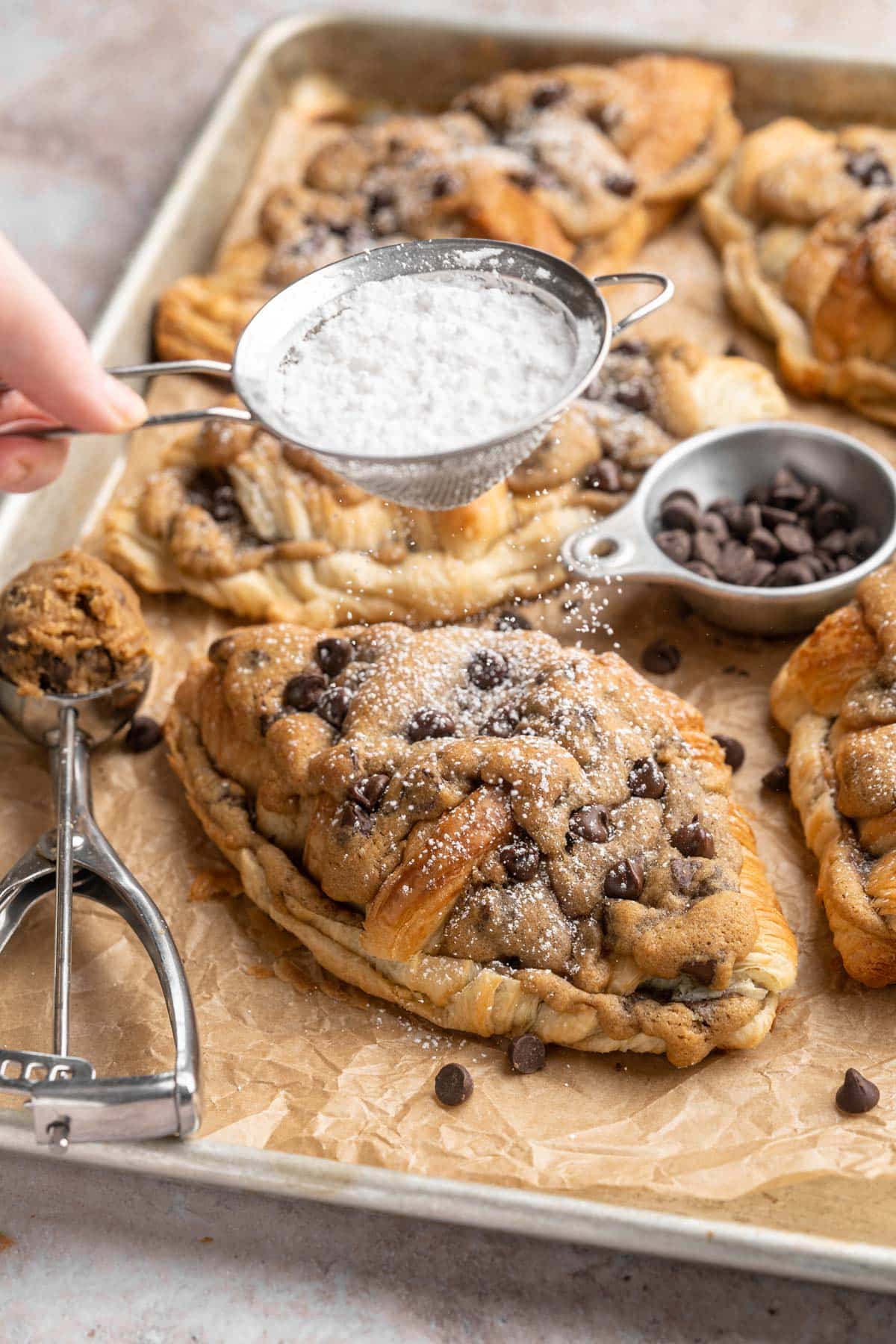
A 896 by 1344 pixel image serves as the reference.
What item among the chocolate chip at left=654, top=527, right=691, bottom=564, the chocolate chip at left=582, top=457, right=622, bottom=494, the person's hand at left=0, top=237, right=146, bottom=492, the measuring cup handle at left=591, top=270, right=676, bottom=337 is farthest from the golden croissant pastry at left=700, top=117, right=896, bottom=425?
the person's hand at left=0, top=237, right=146, bottom=492

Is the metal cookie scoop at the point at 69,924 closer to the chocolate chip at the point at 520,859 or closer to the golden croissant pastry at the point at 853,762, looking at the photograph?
the chocolate chip at the point at 520,859

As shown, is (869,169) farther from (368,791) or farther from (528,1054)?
(528,1054)

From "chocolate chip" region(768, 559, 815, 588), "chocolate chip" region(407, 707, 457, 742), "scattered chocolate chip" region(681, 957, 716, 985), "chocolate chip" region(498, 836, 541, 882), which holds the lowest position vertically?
"chocolate chip" region(768, 559, 815, 588)

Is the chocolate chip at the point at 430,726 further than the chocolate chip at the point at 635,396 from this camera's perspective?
No

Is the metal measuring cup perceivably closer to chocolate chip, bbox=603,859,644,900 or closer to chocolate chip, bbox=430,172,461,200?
chocolate chip, bbox=603,859,644,900

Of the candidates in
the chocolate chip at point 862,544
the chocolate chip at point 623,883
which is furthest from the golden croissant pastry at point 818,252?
the chocolate chip at point 623,883

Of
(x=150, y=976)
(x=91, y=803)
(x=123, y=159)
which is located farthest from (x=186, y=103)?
(x=150, y=976)

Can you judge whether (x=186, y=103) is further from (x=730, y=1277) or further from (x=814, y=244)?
(x=730, y=1277)
